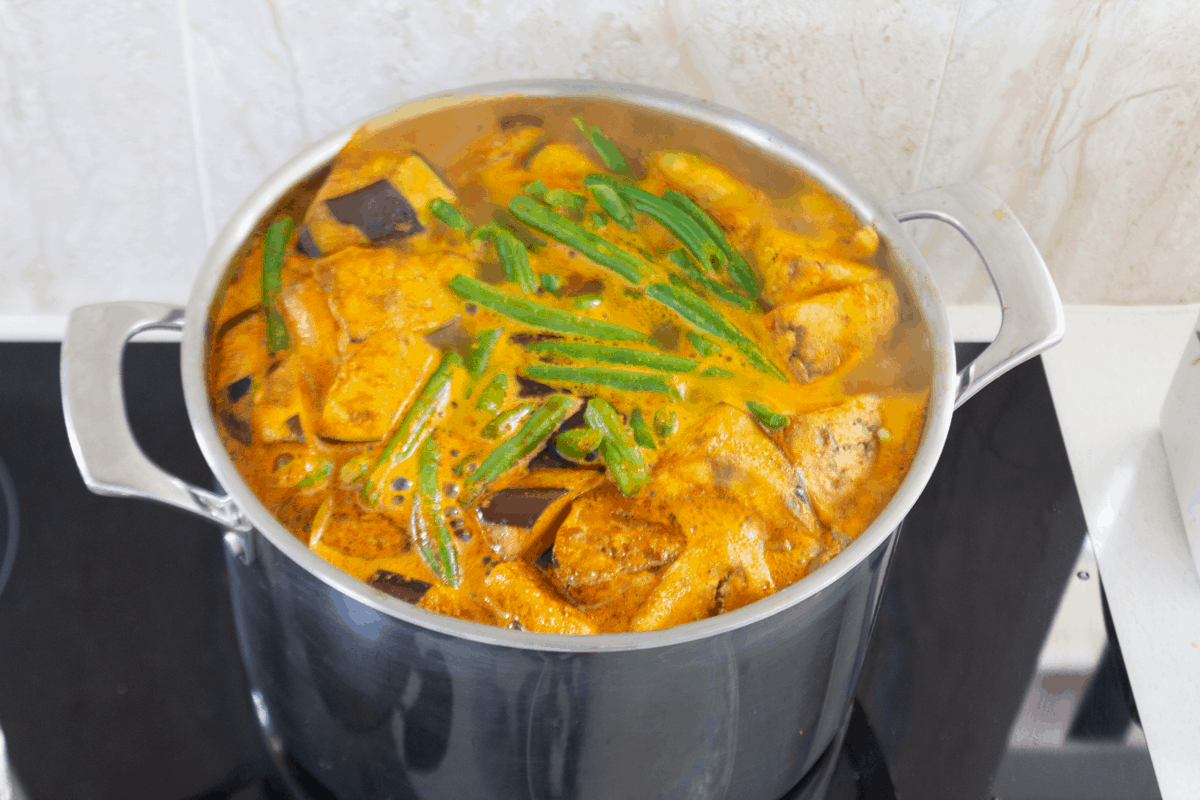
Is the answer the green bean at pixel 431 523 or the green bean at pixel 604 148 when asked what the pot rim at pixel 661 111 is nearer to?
the green bean at pixel 604 148

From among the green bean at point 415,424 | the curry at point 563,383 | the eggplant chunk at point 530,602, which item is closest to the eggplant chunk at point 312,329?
the curry at point 563,383

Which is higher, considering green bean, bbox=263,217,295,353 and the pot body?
green bean, bbox=263,217,295,353

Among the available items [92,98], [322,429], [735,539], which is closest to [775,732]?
[735,539]

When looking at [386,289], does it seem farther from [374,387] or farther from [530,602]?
[530,602]

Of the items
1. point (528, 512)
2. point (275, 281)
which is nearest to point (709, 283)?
point (528, 512)

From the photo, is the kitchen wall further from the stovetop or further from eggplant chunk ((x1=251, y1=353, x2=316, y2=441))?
eggplant chunk ((x1=251, y1=353, x2=316, y2=441))

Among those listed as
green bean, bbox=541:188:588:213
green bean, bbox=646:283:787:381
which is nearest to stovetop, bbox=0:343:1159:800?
green bean, bbox=646:283:787:381
